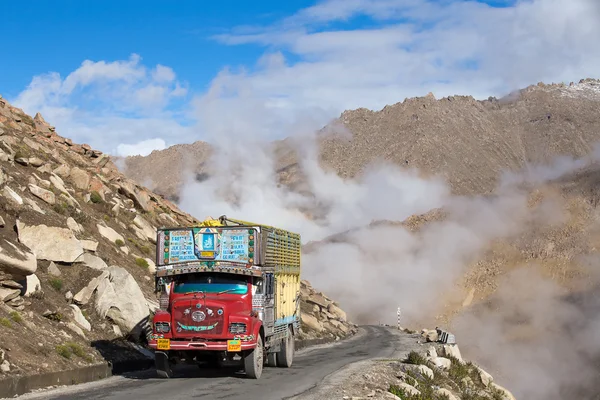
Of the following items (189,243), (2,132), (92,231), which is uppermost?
(2,132)

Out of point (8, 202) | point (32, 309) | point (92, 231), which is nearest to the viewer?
point (32, 309)

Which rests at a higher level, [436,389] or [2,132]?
[2,132]

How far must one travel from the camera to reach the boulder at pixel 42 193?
102 ft

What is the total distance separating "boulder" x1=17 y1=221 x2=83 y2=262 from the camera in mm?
25781

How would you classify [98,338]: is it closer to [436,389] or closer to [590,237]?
[436,389]

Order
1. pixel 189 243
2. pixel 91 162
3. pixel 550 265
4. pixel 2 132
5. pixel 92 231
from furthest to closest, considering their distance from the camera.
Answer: pixel 550 265 < pixel 91 162 < pixel 2 132 < pixel 92 231 < pixel 189 243

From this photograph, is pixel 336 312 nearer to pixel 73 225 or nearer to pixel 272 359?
pixel 73 225

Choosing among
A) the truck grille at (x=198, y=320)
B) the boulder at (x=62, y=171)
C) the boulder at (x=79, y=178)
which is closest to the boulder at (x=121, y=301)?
the truck grille at (x=198, y=320)

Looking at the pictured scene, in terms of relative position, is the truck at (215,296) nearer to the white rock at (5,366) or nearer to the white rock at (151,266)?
the white rock at (5,366)

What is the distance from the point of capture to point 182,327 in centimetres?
1889

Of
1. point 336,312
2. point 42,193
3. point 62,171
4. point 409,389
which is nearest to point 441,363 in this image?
point 409,389

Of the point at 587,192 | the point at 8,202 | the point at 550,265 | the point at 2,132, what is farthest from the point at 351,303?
the point at 8,202

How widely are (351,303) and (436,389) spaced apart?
123 meters

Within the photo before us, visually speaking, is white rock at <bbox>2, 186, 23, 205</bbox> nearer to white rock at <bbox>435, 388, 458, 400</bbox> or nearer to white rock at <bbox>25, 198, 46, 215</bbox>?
white rock at <bbox>25, 198, 46, 215</bbox>
